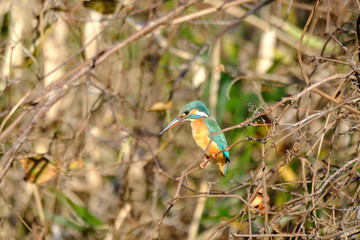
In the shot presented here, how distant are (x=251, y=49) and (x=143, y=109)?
188 cm

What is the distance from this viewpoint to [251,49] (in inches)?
208

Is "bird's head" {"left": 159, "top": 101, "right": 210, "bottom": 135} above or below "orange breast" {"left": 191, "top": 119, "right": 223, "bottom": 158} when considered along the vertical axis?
above

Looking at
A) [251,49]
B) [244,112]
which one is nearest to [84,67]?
[244,112]

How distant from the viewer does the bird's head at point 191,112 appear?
2590mm

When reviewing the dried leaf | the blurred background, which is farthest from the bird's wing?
the dried leaf

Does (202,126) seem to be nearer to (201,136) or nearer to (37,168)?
(201,136)

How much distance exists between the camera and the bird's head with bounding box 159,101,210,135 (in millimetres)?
2590

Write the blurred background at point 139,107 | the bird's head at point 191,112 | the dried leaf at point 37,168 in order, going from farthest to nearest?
the blurred background at point 139,107, the dried leaf at point 37,168, the bird's head at point 191,112

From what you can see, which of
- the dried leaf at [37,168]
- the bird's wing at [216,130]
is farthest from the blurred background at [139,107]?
the bird's wing at [216,130]

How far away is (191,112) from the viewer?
2.64 meters

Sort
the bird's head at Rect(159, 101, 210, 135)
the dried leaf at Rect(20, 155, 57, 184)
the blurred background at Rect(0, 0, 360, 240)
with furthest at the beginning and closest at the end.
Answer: the blurred background at Rect(0, 0, 360, 240) < the dried leaf at Rect(20, 155, 57, 184) < the bird's head at Rect(159, 101, 210, 135)

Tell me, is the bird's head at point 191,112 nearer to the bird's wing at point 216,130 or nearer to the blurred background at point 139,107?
the bird's wing at point 216,130

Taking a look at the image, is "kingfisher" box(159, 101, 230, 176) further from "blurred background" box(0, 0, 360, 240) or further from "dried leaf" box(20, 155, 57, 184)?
"dried leaf" box(20, 155, 57, 184)

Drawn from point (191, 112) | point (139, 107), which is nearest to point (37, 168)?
point (191, 112)
